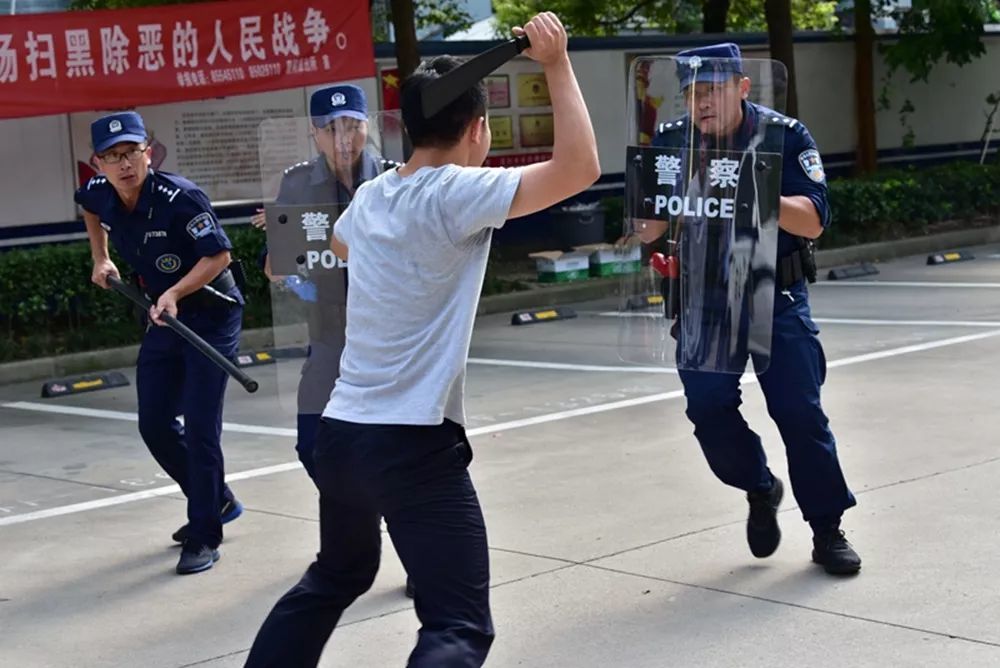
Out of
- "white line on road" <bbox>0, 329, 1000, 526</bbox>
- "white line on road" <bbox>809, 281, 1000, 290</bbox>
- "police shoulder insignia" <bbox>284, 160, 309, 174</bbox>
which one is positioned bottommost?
"white line on road" <bbox>809, 281, 1000, 290</bbox>

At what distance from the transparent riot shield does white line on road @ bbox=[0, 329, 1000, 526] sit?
243cm

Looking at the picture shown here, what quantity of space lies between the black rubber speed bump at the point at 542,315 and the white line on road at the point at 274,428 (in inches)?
152

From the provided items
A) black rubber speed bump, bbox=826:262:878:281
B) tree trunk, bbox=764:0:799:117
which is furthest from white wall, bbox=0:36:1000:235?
black rubber speed bump, bbox=826:262:878:281

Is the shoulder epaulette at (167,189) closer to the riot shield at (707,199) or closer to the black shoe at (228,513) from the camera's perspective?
the black shoe at (228,513)

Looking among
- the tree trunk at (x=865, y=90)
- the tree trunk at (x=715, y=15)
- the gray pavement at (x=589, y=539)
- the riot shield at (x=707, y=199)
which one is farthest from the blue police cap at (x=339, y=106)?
the tree trunk at (x=715, y=15)

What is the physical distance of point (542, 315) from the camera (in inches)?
553

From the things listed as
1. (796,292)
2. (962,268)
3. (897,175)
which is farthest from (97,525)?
(897,175)

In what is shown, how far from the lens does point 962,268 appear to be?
16.2 m

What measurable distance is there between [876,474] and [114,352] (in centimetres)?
726

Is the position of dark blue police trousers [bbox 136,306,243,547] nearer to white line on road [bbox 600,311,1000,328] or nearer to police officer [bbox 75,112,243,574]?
police officer [bbox 75,112,243,574]

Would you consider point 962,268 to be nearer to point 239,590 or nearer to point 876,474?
point 876,474

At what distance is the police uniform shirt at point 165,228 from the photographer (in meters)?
6.05

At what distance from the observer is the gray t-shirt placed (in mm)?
3361

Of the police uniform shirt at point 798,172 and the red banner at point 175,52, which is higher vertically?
the red banner at point 175,52
